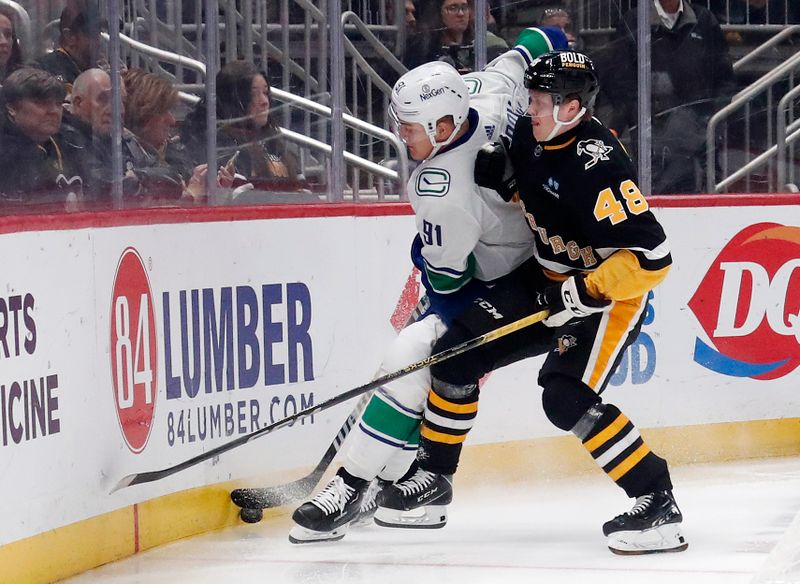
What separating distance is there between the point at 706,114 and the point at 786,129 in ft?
0.99

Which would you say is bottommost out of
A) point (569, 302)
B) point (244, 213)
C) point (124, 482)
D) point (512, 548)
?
point (512, 548)

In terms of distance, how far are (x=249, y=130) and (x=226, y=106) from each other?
0.12 meters

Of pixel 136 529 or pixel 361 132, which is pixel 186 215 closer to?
pixel 136 529

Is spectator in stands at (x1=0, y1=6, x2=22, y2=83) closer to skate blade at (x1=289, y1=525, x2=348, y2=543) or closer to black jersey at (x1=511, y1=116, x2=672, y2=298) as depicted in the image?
black jersey at (x1=511, y1=116, x2=672, y2=298)

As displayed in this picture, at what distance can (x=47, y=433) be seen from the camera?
3529mm

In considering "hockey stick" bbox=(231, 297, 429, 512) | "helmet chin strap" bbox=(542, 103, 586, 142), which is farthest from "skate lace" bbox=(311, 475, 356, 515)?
"helmet chin strap" bbox=(542, 103, 586, 142)

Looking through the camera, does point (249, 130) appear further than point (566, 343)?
Yes

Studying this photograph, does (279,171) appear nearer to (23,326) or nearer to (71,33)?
(71,33)

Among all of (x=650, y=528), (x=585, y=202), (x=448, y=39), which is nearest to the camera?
(x=585, y=202)

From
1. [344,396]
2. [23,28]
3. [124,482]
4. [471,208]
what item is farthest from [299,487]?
[23,28]

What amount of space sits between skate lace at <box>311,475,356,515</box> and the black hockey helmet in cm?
116

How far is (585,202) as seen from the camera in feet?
12.2

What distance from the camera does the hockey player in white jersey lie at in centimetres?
385

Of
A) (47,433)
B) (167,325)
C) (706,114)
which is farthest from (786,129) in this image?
(47,433)
